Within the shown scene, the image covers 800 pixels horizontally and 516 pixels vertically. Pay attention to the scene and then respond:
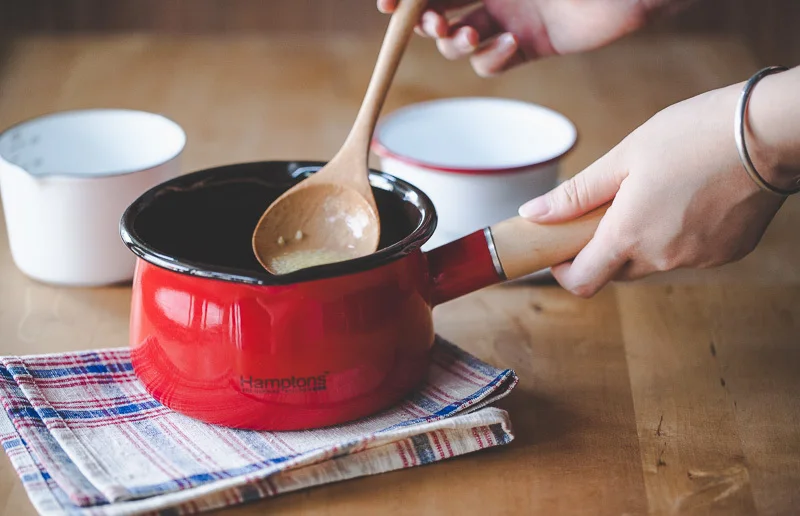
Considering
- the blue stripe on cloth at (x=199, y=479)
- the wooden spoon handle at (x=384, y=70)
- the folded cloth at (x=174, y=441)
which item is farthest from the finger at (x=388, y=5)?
the blue stripe on cloth at (x=199, y=479)

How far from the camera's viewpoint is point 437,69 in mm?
1701

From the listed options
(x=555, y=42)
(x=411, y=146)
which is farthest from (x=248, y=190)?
(x=555, y=42)

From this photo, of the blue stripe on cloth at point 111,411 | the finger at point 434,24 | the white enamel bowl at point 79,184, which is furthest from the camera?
the finger at point 434,24

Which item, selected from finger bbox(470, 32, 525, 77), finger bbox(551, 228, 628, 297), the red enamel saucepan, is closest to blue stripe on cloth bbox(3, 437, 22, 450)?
the red enamel saucepan

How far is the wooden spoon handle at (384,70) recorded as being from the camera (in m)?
0.85

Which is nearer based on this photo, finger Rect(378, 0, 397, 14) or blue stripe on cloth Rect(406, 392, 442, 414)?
blue stripe on cloth Rect(406, 392, 442, 414)

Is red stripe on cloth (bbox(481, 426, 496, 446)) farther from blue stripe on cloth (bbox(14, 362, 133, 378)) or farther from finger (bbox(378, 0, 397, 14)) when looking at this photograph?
finger (bbox(378, 0, 397, 14))

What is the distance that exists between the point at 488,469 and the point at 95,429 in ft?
0.99

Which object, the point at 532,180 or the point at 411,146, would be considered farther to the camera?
the point at 411,146

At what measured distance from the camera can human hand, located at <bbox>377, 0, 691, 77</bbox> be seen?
111 cm

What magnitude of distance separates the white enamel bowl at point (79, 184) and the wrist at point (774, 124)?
568mm

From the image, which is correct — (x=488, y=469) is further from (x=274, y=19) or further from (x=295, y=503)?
(x=274, y=19)

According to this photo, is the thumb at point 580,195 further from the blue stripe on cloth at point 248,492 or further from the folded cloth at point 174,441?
the blue stripe on cloth at point 248,492

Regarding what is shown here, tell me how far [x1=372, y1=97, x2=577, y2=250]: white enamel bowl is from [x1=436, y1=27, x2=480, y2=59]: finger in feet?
0.26
